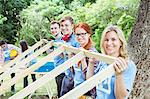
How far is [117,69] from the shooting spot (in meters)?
2.89

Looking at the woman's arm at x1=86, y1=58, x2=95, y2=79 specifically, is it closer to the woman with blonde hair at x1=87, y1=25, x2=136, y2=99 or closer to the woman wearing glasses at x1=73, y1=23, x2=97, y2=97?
the woman with blonde hair at x1=87, y1=25, x2=136, y2=99

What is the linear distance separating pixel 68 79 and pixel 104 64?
155cm

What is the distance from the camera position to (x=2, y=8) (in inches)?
762

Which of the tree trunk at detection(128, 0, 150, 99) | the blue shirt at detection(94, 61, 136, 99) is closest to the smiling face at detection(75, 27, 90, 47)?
the blue shirt at detection(94, 61, 136, 99)

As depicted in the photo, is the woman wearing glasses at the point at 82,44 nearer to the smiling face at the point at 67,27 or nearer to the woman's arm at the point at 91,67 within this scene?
the woman's arm at the point at 91,67

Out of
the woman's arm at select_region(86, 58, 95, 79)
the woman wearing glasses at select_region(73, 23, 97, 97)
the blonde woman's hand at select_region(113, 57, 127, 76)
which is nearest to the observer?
the blonde woman's hand at select_region(113, 57, 127, 76)

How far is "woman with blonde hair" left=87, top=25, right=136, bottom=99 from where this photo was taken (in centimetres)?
291

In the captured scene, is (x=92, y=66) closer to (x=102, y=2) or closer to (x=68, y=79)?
(x=68, y=79)

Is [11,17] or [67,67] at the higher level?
[67,67]

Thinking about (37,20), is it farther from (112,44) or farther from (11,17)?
(112,44)

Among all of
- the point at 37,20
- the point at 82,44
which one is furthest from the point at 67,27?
the point at 37,20

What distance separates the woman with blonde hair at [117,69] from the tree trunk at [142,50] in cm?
154

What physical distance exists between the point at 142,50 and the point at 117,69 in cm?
353

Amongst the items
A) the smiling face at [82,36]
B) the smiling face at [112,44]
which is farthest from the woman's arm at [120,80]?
the smiling face at [82,36]
